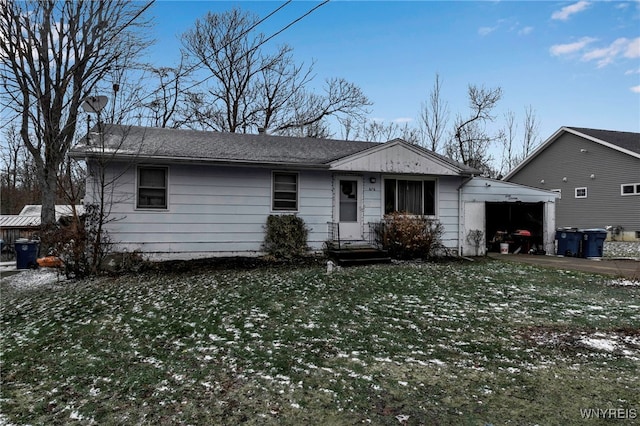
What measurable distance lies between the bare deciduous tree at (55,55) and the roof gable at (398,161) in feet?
24.7

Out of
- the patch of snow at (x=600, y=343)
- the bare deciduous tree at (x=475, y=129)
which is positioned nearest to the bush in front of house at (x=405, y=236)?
the patch of snow at (x=600, y=343)

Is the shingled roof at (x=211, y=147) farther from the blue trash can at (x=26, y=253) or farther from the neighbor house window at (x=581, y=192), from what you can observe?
the neighbor house window at (x=581, y=192)

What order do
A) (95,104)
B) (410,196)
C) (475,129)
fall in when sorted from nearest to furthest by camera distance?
(95,104), (410,196), (475,129)

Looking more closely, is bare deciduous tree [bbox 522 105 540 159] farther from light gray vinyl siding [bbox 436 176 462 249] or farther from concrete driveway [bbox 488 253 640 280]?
light gray vinyl siding [bbox 436 176 462 249]

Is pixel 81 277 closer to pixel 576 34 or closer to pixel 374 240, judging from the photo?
→ pixel 374 240

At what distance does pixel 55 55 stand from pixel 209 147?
610 cm

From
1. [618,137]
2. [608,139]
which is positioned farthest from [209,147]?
[618,137]

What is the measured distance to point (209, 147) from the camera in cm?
1034

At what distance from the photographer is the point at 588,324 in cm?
485

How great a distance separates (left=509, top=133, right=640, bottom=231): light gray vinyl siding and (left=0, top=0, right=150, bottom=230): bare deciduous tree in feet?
72.1

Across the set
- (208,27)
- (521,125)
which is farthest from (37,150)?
(521,125)

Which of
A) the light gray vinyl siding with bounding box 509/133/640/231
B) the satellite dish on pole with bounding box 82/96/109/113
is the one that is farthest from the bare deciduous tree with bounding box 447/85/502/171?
the satellite dish on pole with bounding box 82/96/109/113

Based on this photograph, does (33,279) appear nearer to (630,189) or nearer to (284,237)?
(284,237)

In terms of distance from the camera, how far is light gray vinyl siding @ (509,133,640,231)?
18.4 m
